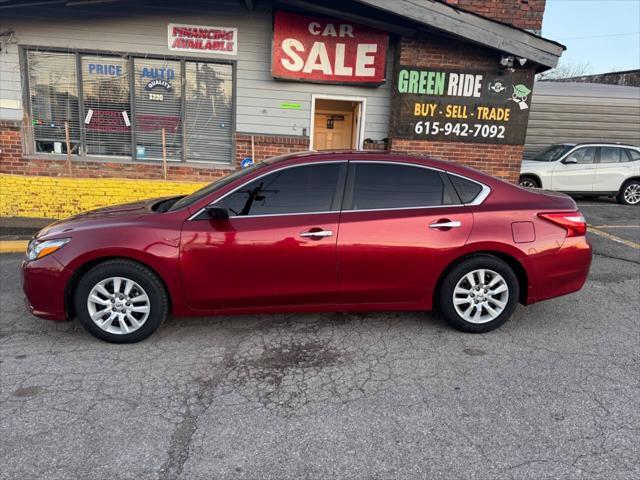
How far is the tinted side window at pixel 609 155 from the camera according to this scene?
11.6 m

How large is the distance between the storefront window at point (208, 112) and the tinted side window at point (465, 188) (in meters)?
5.78

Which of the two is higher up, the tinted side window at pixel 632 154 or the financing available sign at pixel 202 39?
the financing available sign at pixel 202 39

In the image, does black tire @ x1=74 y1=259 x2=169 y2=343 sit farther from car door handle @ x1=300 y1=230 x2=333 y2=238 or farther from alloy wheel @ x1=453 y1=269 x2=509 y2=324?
alloy wheel @ x1=453 y1=269 x2=509 y2=324

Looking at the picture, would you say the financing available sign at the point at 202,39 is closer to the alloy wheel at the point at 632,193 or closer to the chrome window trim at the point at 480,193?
the chrome window trim at the point at 480,193

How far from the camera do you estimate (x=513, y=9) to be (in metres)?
8.92

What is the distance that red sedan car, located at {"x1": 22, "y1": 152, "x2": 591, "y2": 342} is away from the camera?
362 cm

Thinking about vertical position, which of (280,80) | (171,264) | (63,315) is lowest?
(63,315)

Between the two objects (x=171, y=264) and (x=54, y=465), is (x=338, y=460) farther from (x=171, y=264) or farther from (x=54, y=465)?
(x=171, y=264)

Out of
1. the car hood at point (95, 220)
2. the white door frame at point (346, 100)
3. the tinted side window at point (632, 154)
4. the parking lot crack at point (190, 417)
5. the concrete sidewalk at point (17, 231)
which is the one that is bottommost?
the parking lot crack at point (190, 417)

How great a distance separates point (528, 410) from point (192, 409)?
6.81 feet

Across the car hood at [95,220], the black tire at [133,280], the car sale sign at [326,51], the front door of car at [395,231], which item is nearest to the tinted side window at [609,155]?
the car sale sign at [326,51]

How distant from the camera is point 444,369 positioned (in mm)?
3387

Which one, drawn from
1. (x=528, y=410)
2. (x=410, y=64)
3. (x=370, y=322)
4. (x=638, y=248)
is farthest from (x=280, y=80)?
(x=528, y=410)

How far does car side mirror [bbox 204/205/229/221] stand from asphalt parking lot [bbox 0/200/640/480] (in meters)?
1.01
